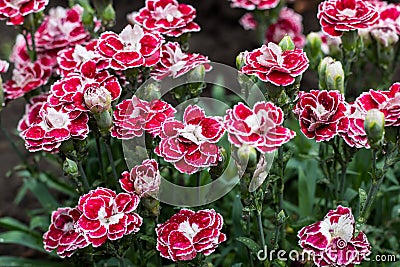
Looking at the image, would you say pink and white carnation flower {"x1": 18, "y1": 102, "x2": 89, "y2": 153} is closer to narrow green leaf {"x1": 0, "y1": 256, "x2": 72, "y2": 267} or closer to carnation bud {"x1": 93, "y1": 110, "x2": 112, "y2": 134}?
carnation bud {"x1": 93, "y1": 110, "x2": 112, "y2": 134}

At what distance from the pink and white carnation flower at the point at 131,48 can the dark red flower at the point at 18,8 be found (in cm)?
42

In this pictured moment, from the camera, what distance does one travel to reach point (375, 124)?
62.9 inches

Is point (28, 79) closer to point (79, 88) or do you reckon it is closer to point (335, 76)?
point (79, 88)

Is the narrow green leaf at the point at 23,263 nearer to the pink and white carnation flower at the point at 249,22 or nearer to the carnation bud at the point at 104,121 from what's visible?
the carnation bud at the point at 104,121

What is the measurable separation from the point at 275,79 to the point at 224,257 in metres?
0.97

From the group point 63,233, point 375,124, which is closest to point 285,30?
point 375,124

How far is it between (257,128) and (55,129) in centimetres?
62

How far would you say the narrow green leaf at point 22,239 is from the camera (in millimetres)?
2527

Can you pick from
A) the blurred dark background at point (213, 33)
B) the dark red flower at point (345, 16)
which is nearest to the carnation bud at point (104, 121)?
the dark red flower at point (345, 16)

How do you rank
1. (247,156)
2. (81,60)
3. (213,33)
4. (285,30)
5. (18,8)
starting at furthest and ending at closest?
1. (213,33)
2. (285,30)
3. (18,8)
4. (81,60)
5. (247,156)

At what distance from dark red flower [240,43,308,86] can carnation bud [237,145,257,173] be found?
245mm

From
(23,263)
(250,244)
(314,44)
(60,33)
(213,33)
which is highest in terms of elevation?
(60,33)

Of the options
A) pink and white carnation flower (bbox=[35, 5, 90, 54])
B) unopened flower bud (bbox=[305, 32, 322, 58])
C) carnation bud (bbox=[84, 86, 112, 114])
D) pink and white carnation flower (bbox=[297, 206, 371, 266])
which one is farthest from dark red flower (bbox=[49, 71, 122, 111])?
unopened flower bud (bbox=[305, 32, 322, 58])

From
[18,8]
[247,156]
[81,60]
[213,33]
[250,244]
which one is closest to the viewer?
[247,156]
